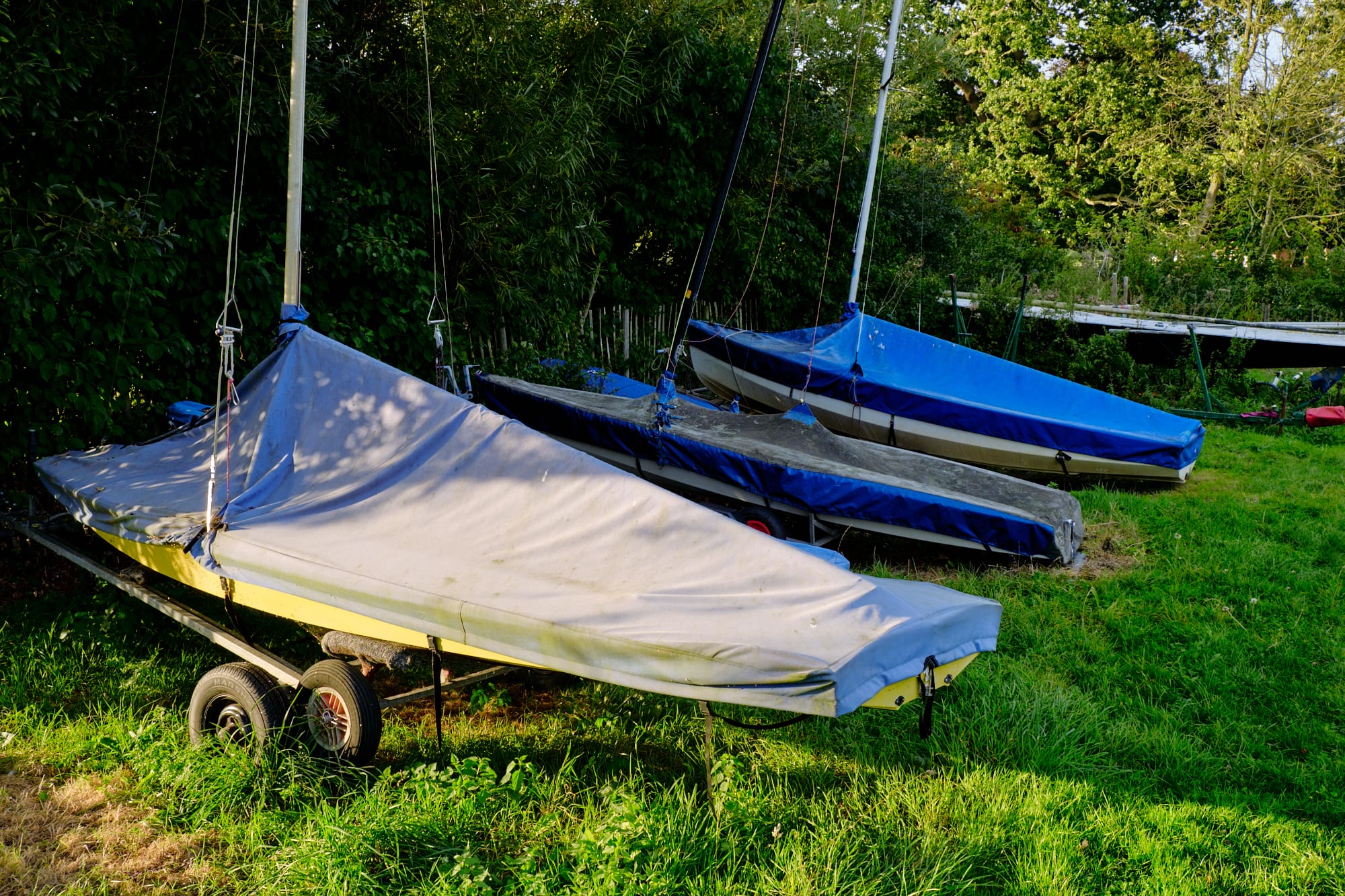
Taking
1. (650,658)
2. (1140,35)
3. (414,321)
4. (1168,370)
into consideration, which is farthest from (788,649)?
(1140,35)

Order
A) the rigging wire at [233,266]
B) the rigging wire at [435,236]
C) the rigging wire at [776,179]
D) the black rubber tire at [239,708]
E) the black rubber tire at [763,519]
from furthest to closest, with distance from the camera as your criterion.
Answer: the rigging wire at [776,179] → the rigging wire at [435,236] → the black rubber tire at [763,519] → the rigging wire at [233,266] → the black rubber tire at [239,708]

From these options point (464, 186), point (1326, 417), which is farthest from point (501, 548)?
point (1326, 417)

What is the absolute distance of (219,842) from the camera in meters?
3.19

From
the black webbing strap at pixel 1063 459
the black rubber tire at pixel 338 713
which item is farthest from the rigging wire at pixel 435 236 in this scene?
the black webbing strap at pixel 1063 459

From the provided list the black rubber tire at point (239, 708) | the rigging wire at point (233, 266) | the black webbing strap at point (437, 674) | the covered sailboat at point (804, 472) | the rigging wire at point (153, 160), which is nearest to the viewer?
the black webbing strap at point (437, 674)

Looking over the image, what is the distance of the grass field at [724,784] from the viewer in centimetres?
301

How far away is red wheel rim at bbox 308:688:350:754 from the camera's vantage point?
11.4 ft

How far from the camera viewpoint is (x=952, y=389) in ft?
28.7

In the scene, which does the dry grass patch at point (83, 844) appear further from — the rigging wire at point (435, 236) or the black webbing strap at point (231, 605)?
the rigging wire at point (435, 236)

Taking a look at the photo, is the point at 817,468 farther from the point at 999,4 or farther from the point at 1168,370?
the point at 999,4

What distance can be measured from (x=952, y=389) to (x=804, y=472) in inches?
134

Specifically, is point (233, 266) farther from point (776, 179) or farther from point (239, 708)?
point (776, 179)

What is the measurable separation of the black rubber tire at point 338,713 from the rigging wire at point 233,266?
0.80 meters

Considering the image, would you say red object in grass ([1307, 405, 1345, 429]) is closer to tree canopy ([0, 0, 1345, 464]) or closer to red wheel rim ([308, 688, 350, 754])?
tree canopy ([0, 0, 1345, 464])
